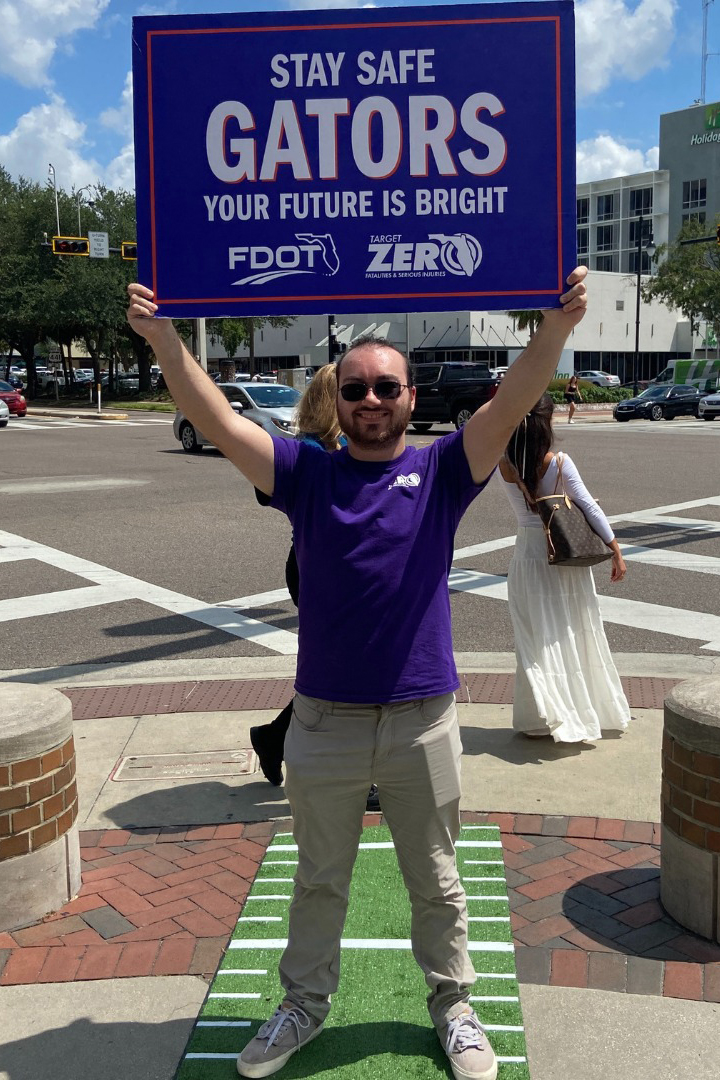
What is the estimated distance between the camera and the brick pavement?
3.23m

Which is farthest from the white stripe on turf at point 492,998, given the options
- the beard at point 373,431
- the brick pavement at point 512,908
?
the beard at point 373,431

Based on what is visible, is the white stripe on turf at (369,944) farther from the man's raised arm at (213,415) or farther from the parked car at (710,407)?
the parked car at (710,407)

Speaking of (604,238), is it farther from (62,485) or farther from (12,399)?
(62,485)

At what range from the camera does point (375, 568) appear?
8.50 ft

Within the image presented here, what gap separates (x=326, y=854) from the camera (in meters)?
2.69

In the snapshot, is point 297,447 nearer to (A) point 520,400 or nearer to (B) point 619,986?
(A) point 520,400

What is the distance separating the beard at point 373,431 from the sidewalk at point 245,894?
169 cm

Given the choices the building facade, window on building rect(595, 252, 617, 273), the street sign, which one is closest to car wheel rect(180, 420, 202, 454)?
the street sign

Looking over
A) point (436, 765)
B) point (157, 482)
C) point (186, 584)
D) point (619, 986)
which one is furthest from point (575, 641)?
point (157, 482)

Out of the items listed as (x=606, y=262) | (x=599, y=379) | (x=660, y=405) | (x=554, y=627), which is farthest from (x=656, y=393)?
(x=606, y=262)

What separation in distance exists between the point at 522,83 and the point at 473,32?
0.22m

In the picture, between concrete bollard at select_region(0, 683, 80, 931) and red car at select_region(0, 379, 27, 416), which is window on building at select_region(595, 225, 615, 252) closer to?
red car at select_region(0, 379, 27, 416)

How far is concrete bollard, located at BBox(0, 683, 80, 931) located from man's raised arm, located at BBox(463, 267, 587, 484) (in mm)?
1819

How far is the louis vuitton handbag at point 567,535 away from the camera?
16.3 ft
